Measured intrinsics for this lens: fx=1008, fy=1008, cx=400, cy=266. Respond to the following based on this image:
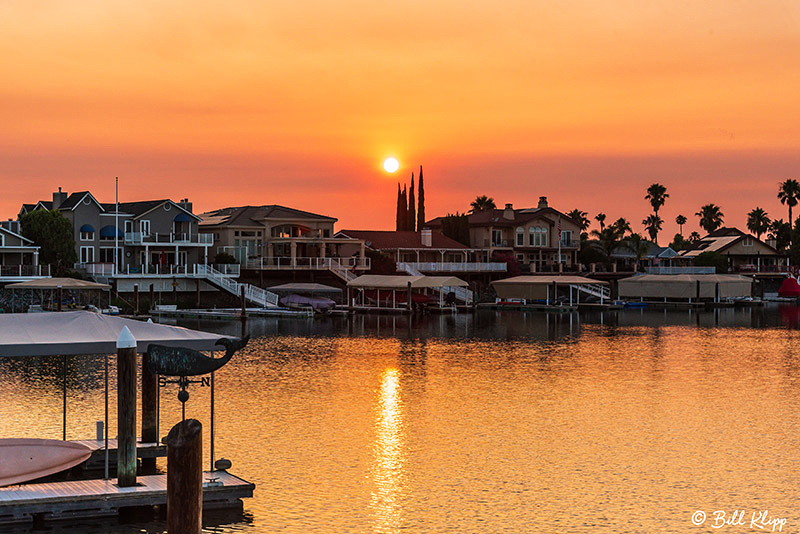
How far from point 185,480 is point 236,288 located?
76894 mm

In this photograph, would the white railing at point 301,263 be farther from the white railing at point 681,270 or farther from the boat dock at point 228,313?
the white railing at point 681,270

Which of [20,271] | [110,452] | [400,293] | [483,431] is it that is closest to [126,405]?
[110,452]

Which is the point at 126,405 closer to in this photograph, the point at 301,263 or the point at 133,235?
the point at 133,235

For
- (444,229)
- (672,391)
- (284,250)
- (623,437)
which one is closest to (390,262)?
(284,250)

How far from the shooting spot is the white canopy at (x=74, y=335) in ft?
70.7

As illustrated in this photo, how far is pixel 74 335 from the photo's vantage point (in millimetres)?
21953

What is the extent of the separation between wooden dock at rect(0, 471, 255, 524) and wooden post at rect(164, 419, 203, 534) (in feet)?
12.7

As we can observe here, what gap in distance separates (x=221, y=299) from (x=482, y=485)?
71312 mm

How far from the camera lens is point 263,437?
30.3m

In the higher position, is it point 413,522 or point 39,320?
point 39,320

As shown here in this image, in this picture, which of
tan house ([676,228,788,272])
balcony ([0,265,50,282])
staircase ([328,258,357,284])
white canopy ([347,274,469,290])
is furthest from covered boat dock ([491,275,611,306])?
balcony ([0,265,50,282])

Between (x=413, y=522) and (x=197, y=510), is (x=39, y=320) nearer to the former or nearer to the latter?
(x=197, y=510)

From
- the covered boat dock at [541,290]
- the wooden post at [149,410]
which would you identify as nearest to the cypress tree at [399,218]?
the covered boat dock at [541,290]

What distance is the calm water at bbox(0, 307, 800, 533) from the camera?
2280cm
